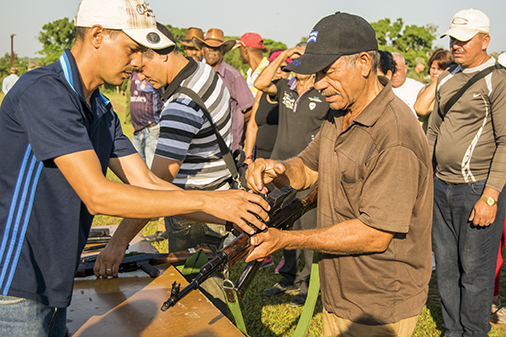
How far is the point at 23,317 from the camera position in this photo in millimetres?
1807

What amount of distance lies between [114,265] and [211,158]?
1154mm

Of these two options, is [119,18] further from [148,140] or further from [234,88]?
[148,140]

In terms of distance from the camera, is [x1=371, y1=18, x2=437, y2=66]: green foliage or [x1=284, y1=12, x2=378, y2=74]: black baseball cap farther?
[x1=371, y1=18, x2=437, y2=66]: green foliage

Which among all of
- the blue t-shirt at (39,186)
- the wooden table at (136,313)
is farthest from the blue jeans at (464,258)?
the blue t-shirt at (39,186)

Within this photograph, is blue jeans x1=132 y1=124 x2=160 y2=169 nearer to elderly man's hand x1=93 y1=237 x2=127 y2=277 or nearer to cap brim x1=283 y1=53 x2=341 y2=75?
elderly man's hand x1=93 y1=237 x2=127 y2=277

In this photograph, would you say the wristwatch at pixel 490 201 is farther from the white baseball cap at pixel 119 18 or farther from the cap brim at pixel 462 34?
the white baseball cap at pixel 119 18

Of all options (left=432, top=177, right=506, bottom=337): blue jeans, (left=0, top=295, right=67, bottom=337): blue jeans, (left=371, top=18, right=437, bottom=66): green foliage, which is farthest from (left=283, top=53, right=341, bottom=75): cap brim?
(left=371, top=18, right=437, bottom=66): green foliage

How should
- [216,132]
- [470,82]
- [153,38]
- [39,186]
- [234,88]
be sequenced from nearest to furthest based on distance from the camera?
[39,186], [153,38], [216,132], [470,82], [234,88]

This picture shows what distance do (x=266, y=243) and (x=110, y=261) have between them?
1.30m

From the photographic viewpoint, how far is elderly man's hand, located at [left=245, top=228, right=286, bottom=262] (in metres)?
2.29

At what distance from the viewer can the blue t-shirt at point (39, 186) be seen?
1.71m

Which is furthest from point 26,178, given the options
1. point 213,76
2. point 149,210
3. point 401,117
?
point 213,76

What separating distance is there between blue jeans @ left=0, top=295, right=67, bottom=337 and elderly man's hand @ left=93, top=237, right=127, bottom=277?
0.97 metres

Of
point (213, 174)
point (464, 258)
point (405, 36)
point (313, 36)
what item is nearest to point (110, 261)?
point (213, 174)
